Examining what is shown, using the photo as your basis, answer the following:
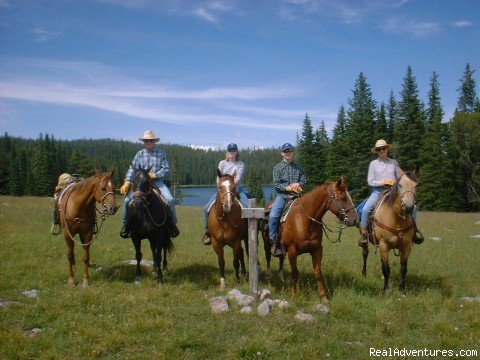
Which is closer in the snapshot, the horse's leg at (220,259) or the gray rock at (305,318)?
the gray rock at (305,318)

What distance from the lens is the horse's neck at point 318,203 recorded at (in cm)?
810

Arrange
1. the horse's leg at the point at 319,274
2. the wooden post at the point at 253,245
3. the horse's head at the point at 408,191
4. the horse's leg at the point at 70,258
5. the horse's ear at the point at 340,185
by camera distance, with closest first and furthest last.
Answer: the horse's ear at the point at 340,185 < the horse's head at the point at 408,191 < the horse's leg at the point at 319,274 < the wooden post at the point at 253,245 < the horse's leg at the point at 70,258

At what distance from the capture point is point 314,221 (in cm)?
820

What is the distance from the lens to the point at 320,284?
8133 millimetres

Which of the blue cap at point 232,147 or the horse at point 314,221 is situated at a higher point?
the blue cap at point 232,147

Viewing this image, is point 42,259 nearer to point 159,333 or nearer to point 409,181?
point 159,333

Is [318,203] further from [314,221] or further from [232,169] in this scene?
[232,169]

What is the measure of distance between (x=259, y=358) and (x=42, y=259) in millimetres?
8812

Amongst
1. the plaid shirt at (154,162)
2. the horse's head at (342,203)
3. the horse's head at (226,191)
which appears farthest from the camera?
the plaid shirt at (154,162)

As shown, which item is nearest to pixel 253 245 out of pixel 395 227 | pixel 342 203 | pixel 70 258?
pixel 342 203

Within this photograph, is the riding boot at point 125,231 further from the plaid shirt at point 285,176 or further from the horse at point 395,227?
the horse at point 395,227

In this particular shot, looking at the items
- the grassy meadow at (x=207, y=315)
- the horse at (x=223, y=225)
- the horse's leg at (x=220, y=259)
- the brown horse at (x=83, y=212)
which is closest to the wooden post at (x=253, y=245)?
the grassy meadow at (x=207, y=315)

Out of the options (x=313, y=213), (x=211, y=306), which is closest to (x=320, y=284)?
(x=313, y=213)

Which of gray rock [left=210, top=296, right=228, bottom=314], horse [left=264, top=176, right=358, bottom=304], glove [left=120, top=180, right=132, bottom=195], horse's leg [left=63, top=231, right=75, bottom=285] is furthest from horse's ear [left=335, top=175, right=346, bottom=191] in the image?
horse's leg [left=63, top=231, right=75, bottom=285]
